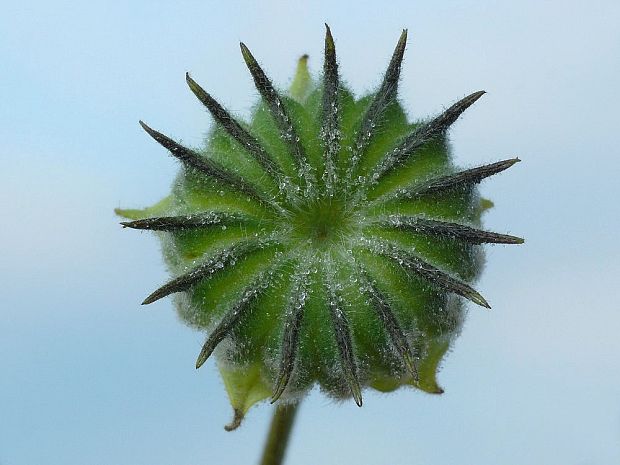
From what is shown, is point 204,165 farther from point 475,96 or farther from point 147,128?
point 475,96

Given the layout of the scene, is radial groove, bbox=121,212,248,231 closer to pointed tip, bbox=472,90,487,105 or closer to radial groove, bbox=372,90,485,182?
radial groove, bbox=372,90,485,182

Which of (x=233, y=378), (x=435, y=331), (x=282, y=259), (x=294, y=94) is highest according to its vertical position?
(x=294, y=94)

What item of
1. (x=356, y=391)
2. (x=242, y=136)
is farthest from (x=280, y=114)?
(x=356, y=391)

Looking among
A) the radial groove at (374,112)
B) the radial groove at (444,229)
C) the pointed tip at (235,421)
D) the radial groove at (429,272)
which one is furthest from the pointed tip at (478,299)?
the pointed tip at (235,421)

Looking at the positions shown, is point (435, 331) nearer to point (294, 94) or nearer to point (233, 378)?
point (233, 378)

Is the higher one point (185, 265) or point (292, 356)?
point (185, 265)

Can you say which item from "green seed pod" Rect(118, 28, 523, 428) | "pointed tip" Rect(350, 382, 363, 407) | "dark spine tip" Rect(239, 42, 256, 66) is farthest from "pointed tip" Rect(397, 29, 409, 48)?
"pointed tip" Rect(350, 382, 363, 407)

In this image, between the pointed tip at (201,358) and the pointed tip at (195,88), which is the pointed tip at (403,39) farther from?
the pointed tip at (201,358)

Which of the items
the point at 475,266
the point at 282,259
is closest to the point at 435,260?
the point at 475,266
